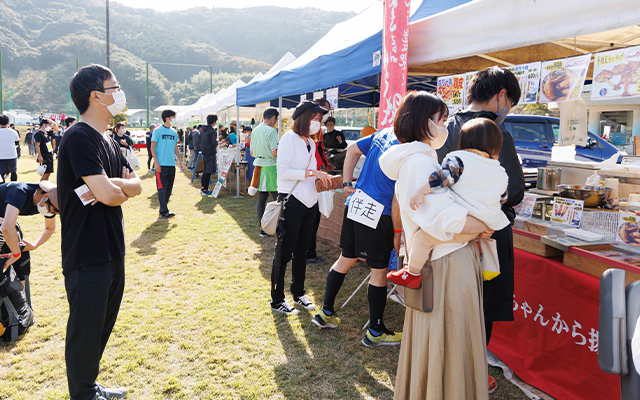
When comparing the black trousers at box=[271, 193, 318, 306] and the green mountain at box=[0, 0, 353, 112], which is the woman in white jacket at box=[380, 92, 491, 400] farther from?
the green mountain at box=[0, 0, 353, 112]

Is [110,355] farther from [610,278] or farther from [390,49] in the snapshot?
[390,49]

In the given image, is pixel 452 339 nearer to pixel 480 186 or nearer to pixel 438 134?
pixel 480 186

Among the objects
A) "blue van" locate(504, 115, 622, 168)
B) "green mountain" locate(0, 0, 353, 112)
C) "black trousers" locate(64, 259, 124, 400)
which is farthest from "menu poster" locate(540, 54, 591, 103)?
"green mountain" locate(0, 0, 353, 112)

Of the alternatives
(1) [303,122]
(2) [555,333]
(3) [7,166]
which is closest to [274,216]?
(1) [303,122]

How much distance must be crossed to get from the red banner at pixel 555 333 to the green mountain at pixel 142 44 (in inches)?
2254

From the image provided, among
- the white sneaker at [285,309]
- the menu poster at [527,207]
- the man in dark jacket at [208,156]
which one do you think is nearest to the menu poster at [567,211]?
the menu poster at [527,207]

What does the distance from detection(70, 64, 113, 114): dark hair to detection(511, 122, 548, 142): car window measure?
31.4 ft

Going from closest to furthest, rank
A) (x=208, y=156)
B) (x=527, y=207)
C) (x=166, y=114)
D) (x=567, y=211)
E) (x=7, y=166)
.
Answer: (x=567, y=211), (x=527, y=207), (x=166, y=114), (x=7, y=166), (x=208, y=156)

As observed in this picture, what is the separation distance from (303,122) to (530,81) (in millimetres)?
1608

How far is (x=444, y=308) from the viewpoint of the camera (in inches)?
63.0

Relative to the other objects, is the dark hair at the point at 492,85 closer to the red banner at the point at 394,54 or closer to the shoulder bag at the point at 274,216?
the red banner at the point at 394,54

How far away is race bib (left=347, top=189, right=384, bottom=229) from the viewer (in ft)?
8.29

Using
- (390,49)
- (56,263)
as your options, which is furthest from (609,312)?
(56,263)

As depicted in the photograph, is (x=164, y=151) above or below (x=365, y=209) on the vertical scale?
above
